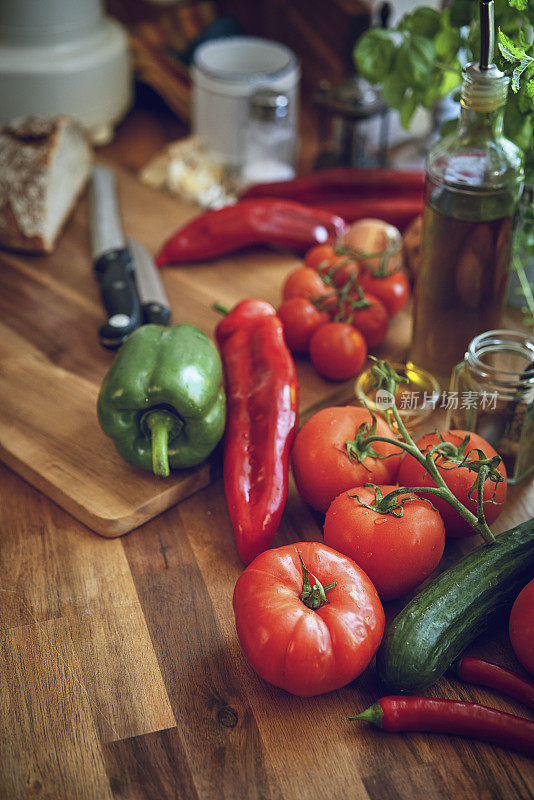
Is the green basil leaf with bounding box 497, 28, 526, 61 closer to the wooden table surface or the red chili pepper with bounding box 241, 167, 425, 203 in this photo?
the wooden table surface

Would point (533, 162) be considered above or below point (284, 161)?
above

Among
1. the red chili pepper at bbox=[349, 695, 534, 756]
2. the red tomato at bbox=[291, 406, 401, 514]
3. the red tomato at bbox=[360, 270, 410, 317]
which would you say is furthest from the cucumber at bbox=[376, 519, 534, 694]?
the red tomato at bbox=[360, 270, 410, 317]

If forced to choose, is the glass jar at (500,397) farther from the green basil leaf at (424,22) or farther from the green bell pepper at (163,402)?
the green basil leaf at (424,22)

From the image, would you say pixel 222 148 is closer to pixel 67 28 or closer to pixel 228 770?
pixel 67 28

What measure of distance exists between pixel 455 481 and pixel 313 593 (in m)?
0.24

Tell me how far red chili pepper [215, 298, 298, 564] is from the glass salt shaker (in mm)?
609

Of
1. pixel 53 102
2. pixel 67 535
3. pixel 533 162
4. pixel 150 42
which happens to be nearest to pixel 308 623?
pixel 67 535

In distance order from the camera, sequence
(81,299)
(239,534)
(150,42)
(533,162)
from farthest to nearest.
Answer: (150,42)
(81,299)
(533,162)
(239,534)

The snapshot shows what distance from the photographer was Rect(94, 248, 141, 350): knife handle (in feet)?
4.11

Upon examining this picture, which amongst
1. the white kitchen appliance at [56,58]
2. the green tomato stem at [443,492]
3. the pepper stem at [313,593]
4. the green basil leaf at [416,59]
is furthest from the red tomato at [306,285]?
the white kitchen appliance at [56,58]

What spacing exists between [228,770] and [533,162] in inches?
36.1

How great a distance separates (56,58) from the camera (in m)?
1.79

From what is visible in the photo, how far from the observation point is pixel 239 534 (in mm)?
969

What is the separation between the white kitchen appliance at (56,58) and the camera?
1.78m
